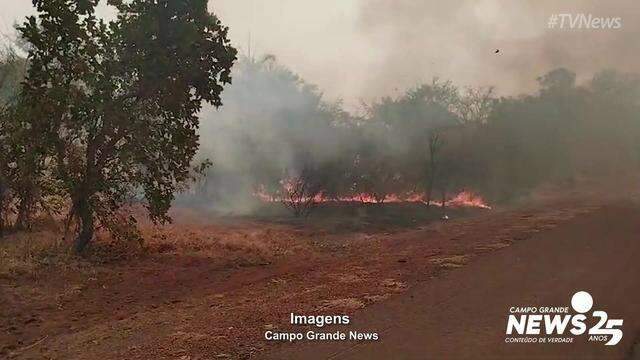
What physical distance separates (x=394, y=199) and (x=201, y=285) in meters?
19.8

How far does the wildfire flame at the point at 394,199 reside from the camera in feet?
87.4

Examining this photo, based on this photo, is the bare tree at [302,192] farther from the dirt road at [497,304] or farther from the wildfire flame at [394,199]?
the dirt road at [497,304]

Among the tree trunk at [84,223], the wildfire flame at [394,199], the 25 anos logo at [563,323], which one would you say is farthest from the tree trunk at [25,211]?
the 25 anos logo at [563,323]

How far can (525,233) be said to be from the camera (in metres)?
14.2

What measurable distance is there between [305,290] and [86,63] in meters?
7.63

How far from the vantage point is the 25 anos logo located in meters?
6.58

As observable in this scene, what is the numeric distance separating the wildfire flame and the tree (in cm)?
1314

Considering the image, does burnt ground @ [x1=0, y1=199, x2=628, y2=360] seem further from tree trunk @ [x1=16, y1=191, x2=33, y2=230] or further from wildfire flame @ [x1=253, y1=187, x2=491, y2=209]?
wildfire flame @ [x1=253, y1=187, x2=491, y2=209]

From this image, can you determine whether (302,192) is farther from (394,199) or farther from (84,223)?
(84,223)

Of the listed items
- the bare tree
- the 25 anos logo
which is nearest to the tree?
the 25 anos logo

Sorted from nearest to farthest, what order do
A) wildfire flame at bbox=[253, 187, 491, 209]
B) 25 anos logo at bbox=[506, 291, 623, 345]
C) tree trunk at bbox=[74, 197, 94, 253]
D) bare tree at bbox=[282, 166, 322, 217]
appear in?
25 anos logo at bbox=[506, 291, 623, 345], tree trunk at bbox=[74, 197, 94, 253], bare tree at bbox=[282, 166, 322, 217], wildfire flame at bbox=[253, 187, 491, 209]

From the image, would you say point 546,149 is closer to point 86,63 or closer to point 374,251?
point 374,251

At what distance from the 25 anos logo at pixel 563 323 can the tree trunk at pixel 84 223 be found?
10.3m

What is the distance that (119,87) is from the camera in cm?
1195
